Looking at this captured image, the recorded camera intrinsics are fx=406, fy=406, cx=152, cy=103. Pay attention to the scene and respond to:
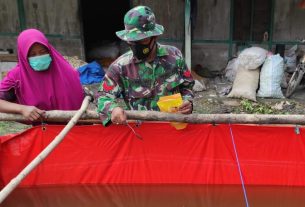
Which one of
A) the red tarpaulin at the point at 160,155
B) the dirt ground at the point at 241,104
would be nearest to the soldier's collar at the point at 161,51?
the red tarpaulin at the point at 160,155

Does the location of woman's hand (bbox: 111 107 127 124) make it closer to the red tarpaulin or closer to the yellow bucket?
the yellow bucket

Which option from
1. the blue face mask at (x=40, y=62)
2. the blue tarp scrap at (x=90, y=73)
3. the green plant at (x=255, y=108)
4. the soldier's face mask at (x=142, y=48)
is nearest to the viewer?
the soldier's face mask at (x=142, y=48)

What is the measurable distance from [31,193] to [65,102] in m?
0.97

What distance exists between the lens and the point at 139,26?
296cm

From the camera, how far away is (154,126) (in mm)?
3615

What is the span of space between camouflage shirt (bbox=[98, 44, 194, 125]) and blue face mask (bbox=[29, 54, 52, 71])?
0.47 meters

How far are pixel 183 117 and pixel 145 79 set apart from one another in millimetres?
436

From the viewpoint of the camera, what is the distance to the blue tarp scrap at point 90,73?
8.22 m

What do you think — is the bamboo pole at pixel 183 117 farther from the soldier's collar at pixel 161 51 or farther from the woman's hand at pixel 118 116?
the soldier's collar at pixel 161 51

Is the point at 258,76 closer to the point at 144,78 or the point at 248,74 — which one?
the point at 248,74

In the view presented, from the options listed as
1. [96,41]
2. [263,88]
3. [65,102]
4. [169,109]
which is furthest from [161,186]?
[96,41]

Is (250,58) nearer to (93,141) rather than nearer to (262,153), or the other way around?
(262,153)

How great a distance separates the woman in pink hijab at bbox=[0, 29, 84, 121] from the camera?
3.20 m

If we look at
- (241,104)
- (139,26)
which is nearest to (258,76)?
(241,104)
